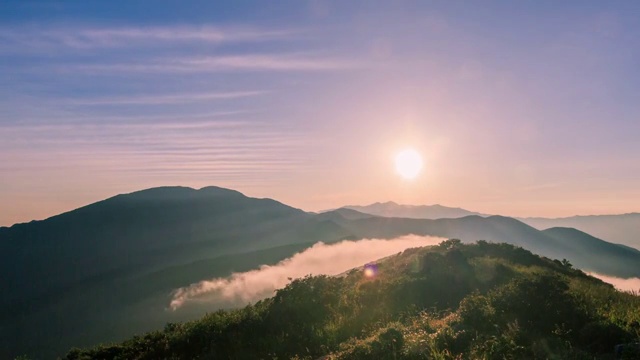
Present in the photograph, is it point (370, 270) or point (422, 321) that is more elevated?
point (370, 270)

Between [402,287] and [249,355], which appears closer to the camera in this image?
[249,355]

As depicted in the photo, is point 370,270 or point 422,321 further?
point 370,270

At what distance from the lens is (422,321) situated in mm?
17906

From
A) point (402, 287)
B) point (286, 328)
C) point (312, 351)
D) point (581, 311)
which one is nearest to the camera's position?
point (581, 311)

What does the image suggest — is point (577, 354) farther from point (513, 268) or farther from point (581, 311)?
point (513, 268)

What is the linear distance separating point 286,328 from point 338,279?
24.4 feet

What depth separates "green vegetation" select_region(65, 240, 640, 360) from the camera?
13.1 m

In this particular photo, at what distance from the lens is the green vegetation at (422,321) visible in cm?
1314

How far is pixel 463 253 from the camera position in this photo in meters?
33.3

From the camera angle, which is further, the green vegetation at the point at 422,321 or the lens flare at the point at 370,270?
the lens flare at the point at 370,270

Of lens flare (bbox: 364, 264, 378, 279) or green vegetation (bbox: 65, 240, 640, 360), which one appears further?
lens flare (bbox: 364, 264, 378, 279)

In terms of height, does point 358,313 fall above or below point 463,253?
below

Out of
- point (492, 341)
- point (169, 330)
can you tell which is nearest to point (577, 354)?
point (492, 341)

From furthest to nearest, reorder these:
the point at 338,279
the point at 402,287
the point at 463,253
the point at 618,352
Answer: the point at 463,253 < the point at 338,279 < the point at 402,287 < the point at 618,352
